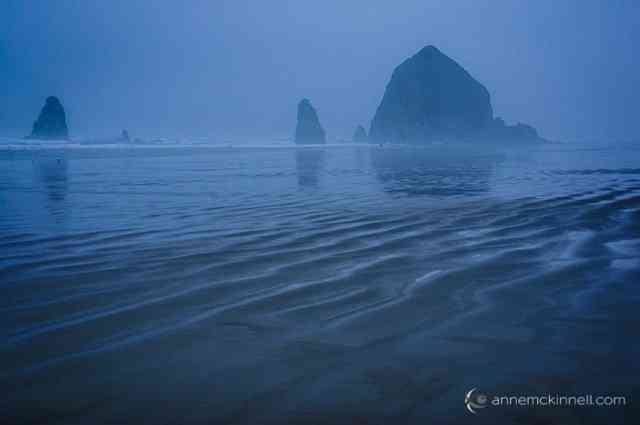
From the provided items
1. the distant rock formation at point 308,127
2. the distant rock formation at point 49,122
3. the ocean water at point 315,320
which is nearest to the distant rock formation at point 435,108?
the distant rock formation at point 308,127

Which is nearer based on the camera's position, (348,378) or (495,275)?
(348,378)

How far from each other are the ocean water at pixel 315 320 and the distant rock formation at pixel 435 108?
492 feet

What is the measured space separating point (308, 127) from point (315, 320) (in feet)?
430

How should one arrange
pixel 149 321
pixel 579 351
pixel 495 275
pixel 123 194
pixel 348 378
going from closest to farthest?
1. pixel 348 378
2. pixel 579 351
3. pixel 149 321
4. pixel 495 275
5. pixel 123 194

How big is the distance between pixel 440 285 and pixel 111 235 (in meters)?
5.93

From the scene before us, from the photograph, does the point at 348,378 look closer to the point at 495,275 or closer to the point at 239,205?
the point at 495,275

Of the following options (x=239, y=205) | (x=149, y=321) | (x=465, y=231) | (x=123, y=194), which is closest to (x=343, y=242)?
(x=465, y=231)

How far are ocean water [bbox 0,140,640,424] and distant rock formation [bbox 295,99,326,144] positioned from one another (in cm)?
12474

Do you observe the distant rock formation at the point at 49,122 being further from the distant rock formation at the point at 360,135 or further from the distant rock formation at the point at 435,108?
the distant rock formation at the point at 435,108

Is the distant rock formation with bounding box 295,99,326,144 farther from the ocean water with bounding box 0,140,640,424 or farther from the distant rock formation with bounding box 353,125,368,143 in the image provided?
the ocean water with bounding box 0,140,640,424

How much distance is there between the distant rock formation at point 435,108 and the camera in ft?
508

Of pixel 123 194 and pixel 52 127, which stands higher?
pixel 52 127

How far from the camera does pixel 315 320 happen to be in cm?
382

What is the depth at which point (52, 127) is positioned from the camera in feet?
299
